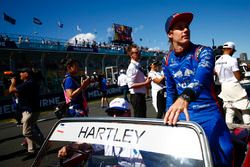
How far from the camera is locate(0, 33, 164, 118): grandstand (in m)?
21.0

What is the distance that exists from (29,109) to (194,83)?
4703mm

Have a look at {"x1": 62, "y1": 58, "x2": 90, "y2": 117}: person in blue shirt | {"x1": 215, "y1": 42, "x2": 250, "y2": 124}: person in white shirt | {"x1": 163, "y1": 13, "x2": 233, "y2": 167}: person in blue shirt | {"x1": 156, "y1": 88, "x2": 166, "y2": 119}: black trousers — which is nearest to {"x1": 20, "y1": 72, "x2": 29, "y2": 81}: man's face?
{"x1": 62, "y1": 58, "x2": 90, "y2": 117}: person in blue shirt

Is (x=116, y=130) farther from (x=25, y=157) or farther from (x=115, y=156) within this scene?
(x=25, y=157)

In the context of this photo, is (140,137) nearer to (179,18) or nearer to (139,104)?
(179,18)

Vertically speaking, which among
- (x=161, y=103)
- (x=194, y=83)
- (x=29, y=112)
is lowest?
(x=29, y=112)

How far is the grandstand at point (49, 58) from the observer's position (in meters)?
21.0

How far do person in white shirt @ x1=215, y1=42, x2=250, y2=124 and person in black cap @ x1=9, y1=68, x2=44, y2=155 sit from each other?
367 centimetres

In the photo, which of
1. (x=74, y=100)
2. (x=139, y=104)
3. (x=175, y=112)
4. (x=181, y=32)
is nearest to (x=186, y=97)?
(x=175, y=112)

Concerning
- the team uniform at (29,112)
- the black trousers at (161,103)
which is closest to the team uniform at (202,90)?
the black trousers at (161,103)

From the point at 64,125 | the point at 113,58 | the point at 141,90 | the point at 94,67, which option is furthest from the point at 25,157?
the point at 113,58

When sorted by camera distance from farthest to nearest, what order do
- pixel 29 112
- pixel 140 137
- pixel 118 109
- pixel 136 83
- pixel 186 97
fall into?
1. pixel 29 112
2. pixel 136 83
3. pixel 118 109
4. pixel 186 97
5. pixel 140 137

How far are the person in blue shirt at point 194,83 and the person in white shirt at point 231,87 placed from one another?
283 centimetres

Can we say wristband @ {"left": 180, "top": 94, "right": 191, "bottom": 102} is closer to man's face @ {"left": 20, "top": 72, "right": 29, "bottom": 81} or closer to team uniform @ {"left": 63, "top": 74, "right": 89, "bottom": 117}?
team uniform @ {"left": 63, "top": 74, "right": 89, "bottom": 117}

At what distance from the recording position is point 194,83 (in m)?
1.99
